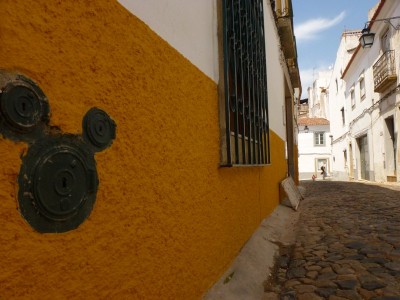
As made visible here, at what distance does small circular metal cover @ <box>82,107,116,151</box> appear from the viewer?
1.29 metres

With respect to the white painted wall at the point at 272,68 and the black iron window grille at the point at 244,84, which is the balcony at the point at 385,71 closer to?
the white painted wall at the point at 272,68

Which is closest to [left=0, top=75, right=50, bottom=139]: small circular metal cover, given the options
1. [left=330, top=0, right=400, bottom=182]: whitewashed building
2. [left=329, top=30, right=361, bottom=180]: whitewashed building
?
[left=330, top=0, right=400, bottom=182]: whitewashed building

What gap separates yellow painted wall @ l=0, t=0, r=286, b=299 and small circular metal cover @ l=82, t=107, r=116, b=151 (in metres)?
0.03

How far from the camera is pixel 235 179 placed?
341 cm

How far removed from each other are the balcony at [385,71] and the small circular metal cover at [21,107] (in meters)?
15.9

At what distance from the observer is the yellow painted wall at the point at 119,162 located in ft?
3.32

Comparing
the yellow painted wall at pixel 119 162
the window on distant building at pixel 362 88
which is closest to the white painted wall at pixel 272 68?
the yellow painted wall at pixel 119 162

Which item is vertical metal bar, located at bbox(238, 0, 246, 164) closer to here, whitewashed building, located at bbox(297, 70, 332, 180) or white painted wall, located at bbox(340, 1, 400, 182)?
white painted wall, located at bbox(340, 1, 400, 182)

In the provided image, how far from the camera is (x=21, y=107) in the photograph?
1.02m

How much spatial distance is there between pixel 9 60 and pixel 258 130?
3809 millimetres

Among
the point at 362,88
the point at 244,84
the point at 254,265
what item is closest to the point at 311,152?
the point at 362,88

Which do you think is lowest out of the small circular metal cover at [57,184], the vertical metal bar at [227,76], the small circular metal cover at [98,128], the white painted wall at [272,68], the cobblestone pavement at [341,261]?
the cobblestone pavement at [341,261]

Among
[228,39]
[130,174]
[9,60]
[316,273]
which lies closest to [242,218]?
[316,273]

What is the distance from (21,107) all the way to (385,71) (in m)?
16.7
